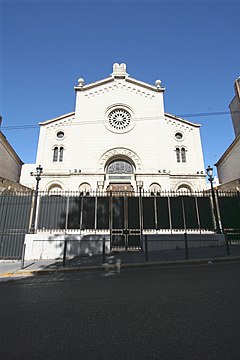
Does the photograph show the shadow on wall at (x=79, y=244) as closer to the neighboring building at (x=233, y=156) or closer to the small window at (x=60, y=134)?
the neighboring building at (x=233, y=156)

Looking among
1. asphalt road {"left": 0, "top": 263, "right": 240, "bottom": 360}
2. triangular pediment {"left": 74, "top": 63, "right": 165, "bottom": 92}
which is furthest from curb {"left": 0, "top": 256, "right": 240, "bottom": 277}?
triangular pediment {"left": 74, "top": 63, "right": 165, "bottom": 92}

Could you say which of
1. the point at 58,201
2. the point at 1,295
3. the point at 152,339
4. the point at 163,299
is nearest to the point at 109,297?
the point at 163,299

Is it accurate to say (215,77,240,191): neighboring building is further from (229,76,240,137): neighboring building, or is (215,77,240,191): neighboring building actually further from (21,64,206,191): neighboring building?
(21,64,206,191): neighboring building

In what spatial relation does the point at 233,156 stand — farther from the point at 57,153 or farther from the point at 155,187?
the point at 57,153

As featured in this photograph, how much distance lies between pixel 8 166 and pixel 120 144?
528 inches

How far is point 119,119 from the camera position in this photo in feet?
80.7

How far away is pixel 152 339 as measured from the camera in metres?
2.77

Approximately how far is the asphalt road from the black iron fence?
5.94m

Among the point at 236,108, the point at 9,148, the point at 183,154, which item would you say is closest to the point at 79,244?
the point at 9,148

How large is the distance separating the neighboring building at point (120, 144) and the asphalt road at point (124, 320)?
1557cm

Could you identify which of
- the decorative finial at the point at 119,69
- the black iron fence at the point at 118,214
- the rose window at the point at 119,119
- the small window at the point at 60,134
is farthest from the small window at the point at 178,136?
the small window at the point at 60,134

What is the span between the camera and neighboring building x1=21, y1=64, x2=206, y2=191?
70.4 ft

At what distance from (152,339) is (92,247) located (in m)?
8.53

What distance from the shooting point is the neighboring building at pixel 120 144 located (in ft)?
70.4
